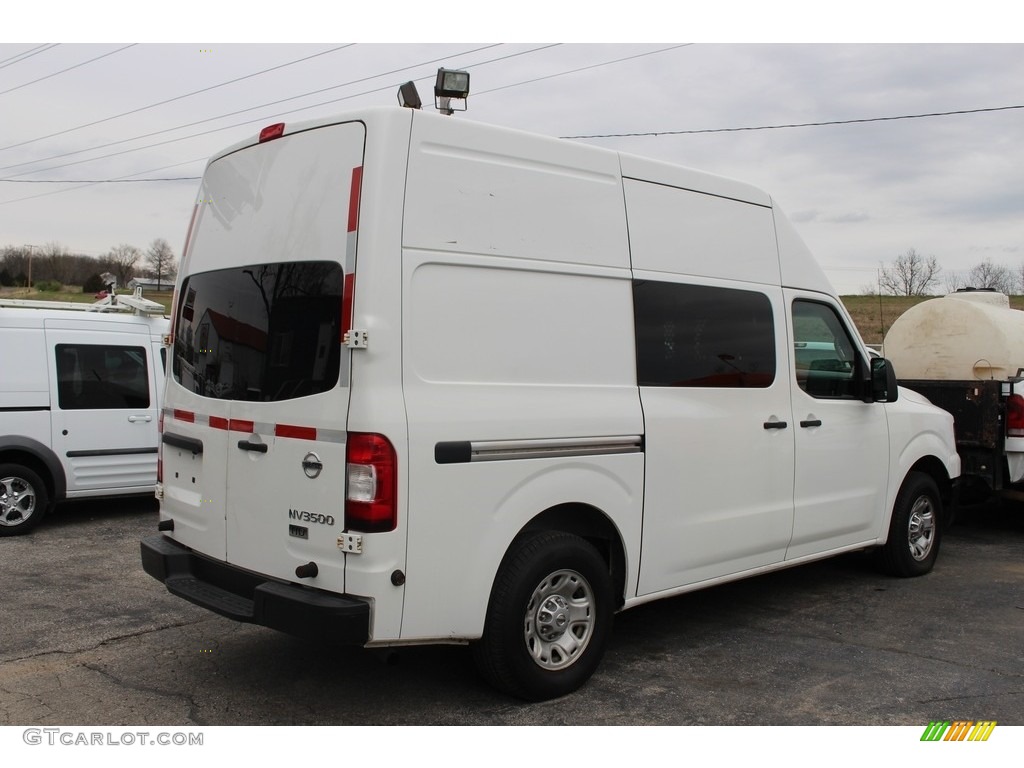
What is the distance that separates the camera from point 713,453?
16.9 ft

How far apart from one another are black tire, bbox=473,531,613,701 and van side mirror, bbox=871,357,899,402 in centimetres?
276

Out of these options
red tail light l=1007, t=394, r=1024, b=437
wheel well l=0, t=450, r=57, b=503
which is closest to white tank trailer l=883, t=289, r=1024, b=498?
red tail light l=1007, t=394, r=1024, b=437

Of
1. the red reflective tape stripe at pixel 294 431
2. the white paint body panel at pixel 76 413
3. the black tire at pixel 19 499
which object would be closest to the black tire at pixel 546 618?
the red reflective tape stripe at pixel 294 431

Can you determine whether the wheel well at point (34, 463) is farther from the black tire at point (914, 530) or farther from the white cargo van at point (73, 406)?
the black tire at point (914, 530)

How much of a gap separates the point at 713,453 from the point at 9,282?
2986 centimetres

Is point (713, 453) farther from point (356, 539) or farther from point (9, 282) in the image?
point (9, 282)

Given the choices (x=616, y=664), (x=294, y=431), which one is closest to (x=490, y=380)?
(x=294, y=431)

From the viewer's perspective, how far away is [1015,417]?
794 cm

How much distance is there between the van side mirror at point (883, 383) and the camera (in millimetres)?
6230

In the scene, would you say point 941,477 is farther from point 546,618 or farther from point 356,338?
point 356,338

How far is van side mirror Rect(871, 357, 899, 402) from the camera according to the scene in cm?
623

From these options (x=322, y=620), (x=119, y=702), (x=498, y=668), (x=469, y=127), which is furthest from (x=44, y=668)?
(x=469, y=127)

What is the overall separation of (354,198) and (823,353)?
3.50 metres

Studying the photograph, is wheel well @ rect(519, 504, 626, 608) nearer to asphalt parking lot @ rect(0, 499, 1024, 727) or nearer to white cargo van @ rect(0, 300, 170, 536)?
asphalt parking lot @ rect(0, 499, 1024, 727)
